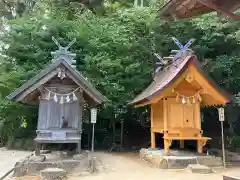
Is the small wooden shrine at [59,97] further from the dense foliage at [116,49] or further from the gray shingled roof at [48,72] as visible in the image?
the dense foliage at [116,49]

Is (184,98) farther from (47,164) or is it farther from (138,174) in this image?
(47,164)

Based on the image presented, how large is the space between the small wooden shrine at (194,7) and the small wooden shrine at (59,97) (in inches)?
242

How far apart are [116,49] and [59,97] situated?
610 cm

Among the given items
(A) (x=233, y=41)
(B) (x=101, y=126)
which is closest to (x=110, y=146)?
(B) (x=101, y=126)

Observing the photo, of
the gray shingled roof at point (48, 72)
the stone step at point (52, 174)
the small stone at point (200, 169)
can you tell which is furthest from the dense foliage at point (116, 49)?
the stone step at point (52, 174)

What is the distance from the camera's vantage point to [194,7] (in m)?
4.84

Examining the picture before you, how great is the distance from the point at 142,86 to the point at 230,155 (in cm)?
577

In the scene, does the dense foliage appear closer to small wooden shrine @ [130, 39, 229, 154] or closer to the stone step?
small wooden shrine @ [130, 39, 229, 154]

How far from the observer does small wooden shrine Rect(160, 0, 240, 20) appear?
4.62m

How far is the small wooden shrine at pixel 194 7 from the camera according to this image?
462 centimetres

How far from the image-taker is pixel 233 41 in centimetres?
1577

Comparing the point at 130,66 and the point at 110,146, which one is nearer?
the point at 130,66

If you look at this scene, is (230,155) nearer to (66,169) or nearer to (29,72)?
(66,169)

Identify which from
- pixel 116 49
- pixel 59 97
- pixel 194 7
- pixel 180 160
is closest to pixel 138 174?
pixel 180 160
